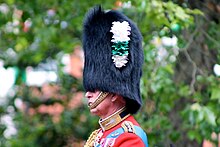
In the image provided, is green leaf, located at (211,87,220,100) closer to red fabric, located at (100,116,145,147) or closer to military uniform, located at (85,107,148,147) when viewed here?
military uniform, located at (85,107,148,147)

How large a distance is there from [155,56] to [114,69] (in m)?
2.98

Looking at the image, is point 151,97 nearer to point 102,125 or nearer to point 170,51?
point 170,51

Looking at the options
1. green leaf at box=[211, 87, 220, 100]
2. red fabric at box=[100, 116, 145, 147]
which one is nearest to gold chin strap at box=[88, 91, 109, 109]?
red fabric at box=[100, 116, 145, 147]

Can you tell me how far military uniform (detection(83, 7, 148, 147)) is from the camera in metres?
4.86

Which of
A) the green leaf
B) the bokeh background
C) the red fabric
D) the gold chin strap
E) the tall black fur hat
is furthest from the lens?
the bokeh background

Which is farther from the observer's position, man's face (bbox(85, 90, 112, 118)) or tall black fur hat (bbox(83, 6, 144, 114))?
tall black fur hat (bbox(83, 6, 144, 114))

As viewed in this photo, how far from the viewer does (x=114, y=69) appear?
5016 mm

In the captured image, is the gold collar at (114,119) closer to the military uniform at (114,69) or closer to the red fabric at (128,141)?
the military uniform at (114,69)

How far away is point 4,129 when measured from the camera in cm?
1045

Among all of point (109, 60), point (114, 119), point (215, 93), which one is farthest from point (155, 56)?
point (114, 119)

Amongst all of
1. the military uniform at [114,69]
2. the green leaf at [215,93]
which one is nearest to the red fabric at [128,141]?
the military uniform at [114,69]

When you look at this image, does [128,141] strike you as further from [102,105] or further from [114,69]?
[114,69]

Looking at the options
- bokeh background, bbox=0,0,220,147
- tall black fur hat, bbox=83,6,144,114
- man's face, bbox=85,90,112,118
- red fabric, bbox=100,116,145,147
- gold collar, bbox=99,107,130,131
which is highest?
tall black fur hat, bbox=83,6,144,114

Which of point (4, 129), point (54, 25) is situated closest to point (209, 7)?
point (54, 25)
